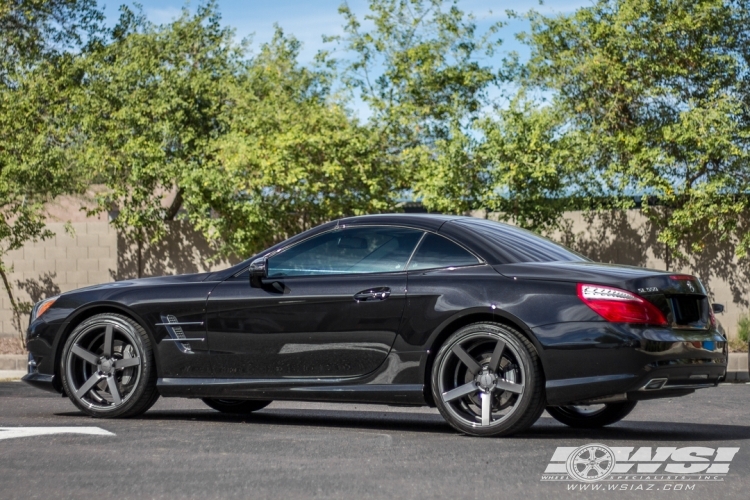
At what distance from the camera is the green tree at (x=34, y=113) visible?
18141mm

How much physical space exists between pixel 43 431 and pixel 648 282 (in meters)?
3.83

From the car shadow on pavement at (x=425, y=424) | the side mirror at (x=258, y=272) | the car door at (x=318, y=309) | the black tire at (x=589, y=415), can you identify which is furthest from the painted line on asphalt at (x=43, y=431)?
the black tire at (x=589, y=415)

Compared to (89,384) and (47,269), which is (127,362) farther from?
(47,269)

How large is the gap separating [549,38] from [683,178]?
3120 mm

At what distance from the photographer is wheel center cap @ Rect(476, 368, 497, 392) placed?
700 centimetres

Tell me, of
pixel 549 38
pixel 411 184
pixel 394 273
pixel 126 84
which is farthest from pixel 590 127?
pixel 394 273

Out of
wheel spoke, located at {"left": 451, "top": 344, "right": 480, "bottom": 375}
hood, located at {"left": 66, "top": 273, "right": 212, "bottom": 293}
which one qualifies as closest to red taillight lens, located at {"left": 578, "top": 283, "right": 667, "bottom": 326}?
wheel spoke, located at {"left": 451, "top": 344, "right": 480, "bottom": 375}

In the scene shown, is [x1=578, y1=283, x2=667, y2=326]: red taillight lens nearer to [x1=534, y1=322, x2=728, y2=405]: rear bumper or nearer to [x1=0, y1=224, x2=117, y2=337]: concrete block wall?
[x1=534, y1=322, x2=728, y2=405]: rear bumper

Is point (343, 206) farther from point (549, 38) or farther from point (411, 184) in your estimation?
point (549, 38)

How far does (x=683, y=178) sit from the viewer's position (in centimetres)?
1747

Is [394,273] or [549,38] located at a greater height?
[549,38]

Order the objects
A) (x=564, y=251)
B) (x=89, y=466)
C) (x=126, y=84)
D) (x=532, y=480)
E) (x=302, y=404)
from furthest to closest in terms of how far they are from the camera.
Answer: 1. (x=126, y=84)
2. (x=302, y=404)
3. (x=564, y=251)
4. (x=89, y=466)
5. (x=532, y=480)

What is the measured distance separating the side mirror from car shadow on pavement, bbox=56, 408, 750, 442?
1.01 m

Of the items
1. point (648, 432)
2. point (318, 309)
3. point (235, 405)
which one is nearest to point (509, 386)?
point (648, 432)
